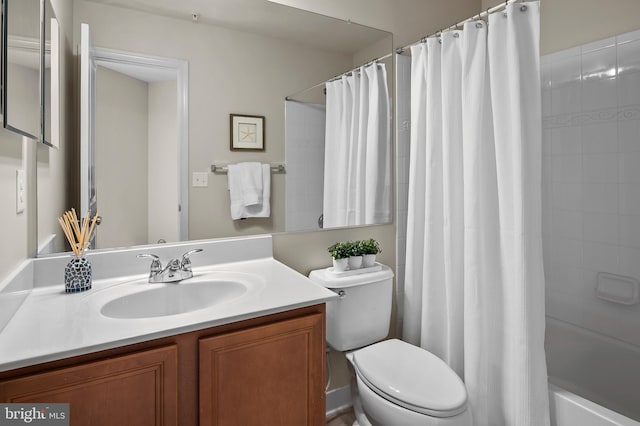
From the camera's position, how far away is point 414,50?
1799mm

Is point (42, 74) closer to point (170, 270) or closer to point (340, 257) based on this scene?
point (170, 270)

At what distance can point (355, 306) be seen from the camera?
5.31 ft

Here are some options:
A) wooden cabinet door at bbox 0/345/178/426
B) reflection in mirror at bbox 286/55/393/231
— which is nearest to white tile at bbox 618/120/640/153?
reflection in mirror at bbox 286/55/393/231

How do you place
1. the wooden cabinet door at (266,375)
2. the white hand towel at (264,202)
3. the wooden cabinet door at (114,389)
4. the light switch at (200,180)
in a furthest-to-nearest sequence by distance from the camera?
the white hand towel at (264,202) < the light switch at (200,180) < the wooden cabinet door at (266,375) < the wooden cabinet door at (114,389)

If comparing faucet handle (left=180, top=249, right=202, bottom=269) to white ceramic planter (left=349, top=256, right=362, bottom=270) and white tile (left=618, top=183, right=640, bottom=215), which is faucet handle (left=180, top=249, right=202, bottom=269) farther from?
white tile (left=618, top=183, right=640, bottom=215)

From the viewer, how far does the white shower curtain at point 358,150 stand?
1797 mm

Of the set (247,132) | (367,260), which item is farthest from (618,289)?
(247,132)

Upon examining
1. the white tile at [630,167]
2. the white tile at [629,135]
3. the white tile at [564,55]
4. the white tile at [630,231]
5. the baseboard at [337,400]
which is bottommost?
the baseboard at [337,400]

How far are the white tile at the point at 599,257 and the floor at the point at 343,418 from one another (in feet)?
4.85

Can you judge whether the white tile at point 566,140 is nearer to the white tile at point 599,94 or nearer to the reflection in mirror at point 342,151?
the white tile at point 599,94

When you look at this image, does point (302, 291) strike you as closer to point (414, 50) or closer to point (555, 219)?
point (414, 50)

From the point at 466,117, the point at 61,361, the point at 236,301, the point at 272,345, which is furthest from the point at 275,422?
the point at 466,117

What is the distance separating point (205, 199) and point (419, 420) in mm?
1161

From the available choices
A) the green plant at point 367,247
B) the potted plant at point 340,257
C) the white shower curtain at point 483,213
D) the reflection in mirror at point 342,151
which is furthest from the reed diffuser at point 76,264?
the white shower curtain at point 483,213
